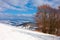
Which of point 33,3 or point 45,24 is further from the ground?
point 33,3

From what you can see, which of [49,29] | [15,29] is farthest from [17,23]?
[49,29]

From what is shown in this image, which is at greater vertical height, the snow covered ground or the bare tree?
the bare tree

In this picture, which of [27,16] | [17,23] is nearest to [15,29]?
[17,23]

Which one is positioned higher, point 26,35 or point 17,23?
point 17,23

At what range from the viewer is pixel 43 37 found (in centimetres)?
195

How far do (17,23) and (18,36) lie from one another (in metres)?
0.19

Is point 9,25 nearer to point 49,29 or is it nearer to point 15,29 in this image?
point 15,29

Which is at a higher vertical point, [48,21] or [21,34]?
[48,21]

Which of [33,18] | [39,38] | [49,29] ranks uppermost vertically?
[33,18]

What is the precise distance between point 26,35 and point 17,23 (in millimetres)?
218

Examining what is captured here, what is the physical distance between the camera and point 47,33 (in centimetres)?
197

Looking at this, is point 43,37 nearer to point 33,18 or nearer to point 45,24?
point 45,24

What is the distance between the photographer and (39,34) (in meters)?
1.96

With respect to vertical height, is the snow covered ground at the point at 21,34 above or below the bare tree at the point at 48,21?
below
